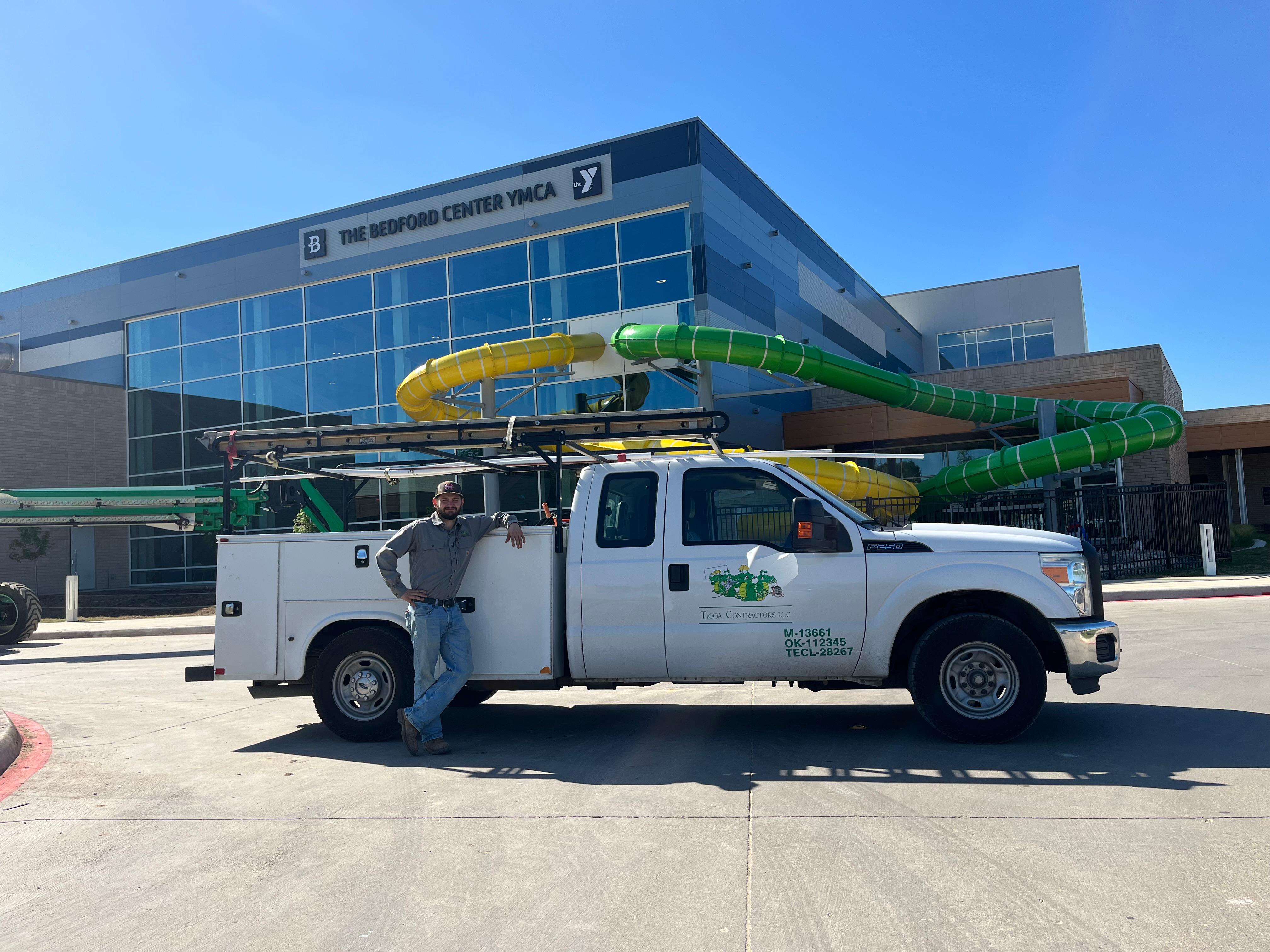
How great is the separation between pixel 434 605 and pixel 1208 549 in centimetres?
1909

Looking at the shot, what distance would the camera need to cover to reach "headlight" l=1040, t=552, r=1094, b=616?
6352mm

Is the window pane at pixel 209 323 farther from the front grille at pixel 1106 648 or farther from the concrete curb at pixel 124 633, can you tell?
the front grille at pixel 1106 648

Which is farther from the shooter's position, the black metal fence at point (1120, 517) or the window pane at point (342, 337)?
the window pane at point (342, 337)

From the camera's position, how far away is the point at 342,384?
97.4 ft

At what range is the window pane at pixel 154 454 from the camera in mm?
34594

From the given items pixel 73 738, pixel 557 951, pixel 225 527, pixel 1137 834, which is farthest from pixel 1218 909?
pixel 73 738

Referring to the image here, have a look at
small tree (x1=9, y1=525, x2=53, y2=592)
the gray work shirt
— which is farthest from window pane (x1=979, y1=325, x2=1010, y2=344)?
the gray work shirt

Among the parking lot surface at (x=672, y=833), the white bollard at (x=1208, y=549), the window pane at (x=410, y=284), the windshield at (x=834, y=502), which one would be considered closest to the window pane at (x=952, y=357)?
the white bollard at (x=1208, y=549)

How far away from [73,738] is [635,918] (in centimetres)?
659

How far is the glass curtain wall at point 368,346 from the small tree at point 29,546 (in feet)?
14.3

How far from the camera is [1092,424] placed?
25.3 metres

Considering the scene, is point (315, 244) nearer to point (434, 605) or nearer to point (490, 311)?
point (490, 311)

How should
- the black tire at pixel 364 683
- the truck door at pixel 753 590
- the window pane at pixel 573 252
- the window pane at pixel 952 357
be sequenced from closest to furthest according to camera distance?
1. the truck door at pixel 753 590
2. the black tire at pixel 364 683
3. the window pane at pixel 573 252
4. the window pane at pixel 952 357

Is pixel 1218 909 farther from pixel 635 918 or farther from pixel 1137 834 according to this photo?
pixel 635 918
